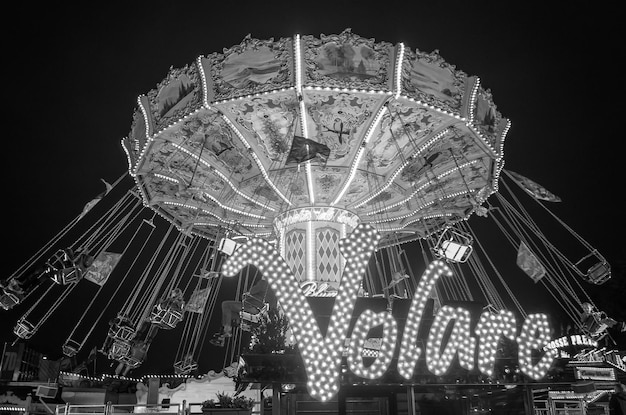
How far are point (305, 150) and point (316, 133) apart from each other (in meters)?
1.17

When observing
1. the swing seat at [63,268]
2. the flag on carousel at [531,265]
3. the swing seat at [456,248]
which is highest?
the flag on carousel at [531,265]

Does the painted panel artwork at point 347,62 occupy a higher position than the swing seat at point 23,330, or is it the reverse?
the painted panel artwork at point 347,62

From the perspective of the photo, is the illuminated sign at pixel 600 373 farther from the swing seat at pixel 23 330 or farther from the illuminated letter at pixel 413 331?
the swing seat at pixel 23 330

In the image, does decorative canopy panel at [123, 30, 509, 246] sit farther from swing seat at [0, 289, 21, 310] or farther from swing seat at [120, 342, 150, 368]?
swing seat at [120, 342, 150, 368]

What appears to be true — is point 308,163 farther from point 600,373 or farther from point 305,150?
point 600,373

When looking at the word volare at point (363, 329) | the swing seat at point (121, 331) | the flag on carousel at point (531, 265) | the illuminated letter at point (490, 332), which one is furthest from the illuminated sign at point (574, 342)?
the swing seat at point (121, 331)

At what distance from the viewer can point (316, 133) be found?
12.1m

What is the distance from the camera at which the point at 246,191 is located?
14.3 m

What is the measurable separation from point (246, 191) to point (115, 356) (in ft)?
17.2

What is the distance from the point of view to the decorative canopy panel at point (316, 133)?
10.4 m

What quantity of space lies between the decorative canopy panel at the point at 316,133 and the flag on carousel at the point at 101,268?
7.17 feet

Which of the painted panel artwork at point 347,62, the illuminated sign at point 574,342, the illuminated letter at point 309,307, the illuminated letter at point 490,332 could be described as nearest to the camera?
the illuminated letter at point 309,307

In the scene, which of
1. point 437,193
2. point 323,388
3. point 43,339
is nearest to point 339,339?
point 323,388

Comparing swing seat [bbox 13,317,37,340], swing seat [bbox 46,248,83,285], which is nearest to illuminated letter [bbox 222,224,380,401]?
swing seat [bbox 46,248,83,285]
